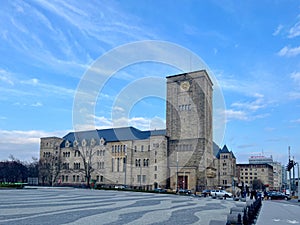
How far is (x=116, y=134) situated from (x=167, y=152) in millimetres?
17258

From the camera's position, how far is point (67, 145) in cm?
9750

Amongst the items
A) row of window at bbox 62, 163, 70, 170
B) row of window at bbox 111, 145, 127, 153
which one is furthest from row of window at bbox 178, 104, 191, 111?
row of window at bbox 62, 163, 70, 170

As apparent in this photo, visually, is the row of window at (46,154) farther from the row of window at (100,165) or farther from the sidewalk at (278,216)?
the sidewalk at (278,216)

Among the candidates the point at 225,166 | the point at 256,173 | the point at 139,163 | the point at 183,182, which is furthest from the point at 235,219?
the point at 256,173

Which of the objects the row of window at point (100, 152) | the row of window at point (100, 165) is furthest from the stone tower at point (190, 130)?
the row of window at point (100, 165)

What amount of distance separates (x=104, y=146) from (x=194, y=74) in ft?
100

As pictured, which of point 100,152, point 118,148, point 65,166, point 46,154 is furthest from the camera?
point 46,154

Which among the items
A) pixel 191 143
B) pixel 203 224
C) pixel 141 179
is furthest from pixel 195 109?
pixel 203 224

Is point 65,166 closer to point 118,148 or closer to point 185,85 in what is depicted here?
point 118,148

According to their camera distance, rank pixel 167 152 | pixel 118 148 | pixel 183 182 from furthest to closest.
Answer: pixel 118 148, pixel 167 152, pixel 183 182

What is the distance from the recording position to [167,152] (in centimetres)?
8094

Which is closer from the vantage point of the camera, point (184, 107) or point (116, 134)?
point (184, 107)

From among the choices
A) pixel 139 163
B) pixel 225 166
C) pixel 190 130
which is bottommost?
pixel 225 166

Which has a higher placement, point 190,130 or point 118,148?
point 190,130
